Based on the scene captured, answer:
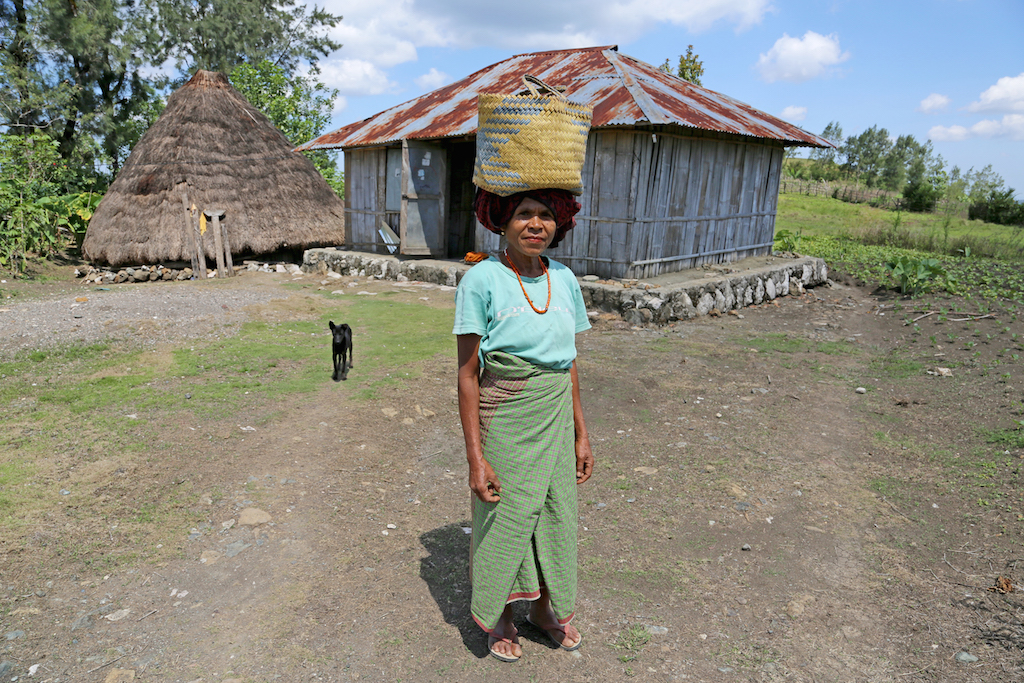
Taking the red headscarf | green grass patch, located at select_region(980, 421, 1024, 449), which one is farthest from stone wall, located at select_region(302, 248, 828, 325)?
the red headscarf

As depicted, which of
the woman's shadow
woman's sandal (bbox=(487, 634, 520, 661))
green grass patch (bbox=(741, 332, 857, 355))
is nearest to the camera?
woman's sandal (bbox=(487, 634, 520, 661))

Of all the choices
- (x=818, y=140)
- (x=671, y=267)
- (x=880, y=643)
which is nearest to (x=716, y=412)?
(x=880, y=643)

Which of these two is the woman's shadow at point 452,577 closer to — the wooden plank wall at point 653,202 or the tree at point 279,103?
the wooden plank wall at point 653,202

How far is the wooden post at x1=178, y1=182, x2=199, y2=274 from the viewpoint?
11.7 meters

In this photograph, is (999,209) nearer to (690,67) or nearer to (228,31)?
(690,67)

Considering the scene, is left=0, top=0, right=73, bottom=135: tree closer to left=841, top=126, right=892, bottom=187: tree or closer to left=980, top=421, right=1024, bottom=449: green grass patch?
left=980, top=421, right=1024, bottom=449: green grass patch

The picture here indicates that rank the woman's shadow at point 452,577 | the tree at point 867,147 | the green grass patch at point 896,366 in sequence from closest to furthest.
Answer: the woman's shadow at point 452,577 < the green grass patch at point 896,366 < the tree at point 867,147

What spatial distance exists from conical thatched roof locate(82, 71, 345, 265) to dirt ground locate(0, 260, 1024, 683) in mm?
8406

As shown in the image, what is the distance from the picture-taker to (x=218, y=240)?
38.8 ft

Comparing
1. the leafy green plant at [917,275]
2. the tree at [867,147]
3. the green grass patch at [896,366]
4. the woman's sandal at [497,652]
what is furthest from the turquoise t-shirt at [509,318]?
the tree at [867,147]

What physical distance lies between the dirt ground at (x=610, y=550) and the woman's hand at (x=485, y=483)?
2.21 feet

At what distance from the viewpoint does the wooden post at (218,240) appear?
1184 centimetres

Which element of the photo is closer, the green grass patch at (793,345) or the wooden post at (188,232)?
the green grass patch at (793,345)

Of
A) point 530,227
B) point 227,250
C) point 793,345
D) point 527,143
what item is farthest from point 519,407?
point 227,250
